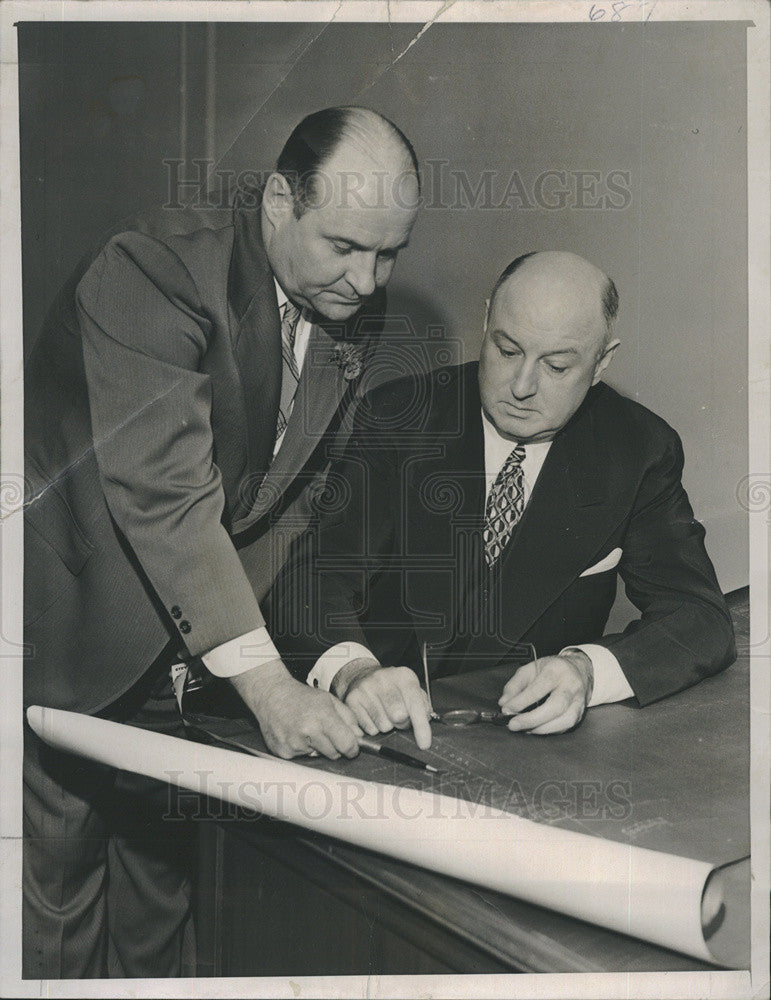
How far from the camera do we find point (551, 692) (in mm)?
1641

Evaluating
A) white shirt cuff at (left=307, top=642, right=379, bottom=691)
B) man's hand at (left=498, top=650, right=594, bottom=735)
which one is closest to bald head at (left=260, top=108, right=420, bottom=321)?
white shirt cuff at (left=307, top=642, right=379, bottom=691)

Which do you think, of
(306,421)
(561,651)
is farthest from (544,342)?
Result: (561,651)

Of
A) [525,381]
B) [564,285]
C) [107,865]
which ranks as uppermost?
[564,285]

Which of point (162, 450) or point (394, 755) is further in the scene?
point (162, 450)

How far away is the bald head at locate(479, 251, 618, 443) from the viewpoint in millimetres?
1675

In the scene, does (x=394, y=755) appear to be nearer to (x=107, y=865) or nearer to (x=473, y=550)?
(x=473, y=550)

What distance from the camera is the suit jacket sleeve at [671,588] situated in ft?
5.56

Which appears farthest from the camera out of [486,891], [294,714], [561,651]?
[561,651]

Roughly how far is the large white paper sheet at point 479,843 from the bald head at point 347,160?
96 cm

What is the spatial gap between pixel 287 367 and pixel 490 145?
0.55 m

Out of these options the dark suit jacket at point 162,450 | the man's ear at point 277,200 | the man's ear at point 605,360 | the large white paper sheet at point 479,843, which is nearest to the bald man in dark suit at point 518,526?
the man's ear at point 605,360

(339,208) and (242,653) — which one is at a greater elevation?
(339,208)

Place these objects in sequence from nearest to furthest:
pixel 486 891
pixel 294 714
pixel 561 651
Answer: pixel 486 891, pixel 294 714, pixel 561 651

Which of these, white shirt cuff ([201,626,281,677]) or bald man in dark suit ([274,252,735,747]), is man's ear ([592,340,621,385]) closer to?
bald man in dark suit ([274,252,735,747])
